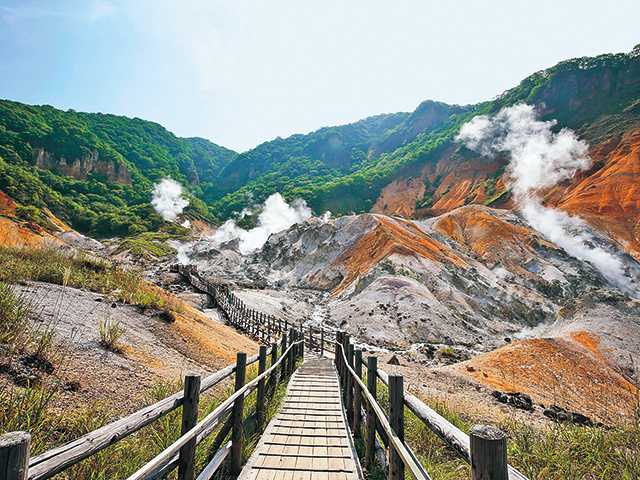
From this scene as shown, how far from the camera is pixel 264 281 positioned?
4622 cm

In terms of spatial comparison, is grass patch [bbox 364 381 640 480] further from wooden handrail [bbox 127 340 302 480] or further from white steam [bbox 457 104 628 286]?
white steam [bbox 457 104 628 286]

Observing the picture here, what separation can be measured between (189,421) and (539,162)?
74.6 metres

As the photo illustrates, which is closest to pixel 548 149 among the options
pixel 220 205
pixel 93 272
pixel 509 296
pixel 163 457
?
pixel 509 296

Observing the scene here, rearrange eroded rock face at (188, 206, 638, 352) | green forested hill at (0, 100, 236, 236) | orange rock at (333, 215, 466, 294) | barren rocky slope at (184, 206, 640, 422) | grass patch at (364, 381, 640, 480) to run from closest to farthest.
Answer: grass patch at (364, 381, 640, 480)
barren rocky slope at (184, 206, 640, 422)
eroded rock face at (188, 206, 638, 352)
orange rock at (333, 215, 466, 294)
green forested hill at (0, 100, 236, 236)

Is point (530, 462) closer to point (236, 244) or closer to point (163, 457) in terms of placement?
point (163, 457)

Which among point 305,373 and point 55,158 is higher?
point 55,158

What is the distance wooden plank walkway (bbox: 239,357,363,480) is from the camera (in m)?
A: 4.25

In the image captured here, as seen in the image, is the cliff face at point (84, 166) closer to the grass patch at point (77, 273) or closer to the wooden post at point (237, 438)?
the grass patch at point (77, 273)

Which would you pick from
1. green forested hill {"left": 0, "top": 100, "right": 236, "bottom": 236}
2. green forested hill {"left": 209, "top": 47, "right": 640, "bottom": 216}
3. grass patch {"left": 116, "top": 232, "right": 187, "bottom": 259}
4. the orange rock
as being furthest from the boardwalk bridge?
green forested hill {"left": 209, "top": 47, "right": 640, "bottom": 216}

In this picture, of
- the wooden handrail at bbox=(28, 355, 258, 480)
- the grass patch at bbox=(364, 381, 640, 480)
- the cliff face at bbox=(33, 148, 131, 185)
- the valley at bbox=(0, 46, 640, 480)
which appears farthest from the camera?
the cliff face at bbox=(33, 148, 131, 185)

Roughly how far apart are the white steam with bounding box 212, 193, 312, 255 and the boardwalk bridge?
224ft

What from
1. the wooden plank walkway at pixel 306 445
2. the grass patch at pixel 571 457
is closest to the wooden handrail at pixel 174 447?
the wooden plank walkway at pixel 306 445

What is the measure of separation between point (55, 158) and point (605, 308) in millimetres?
114007

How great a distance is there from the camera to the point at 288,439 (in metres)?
5.36
